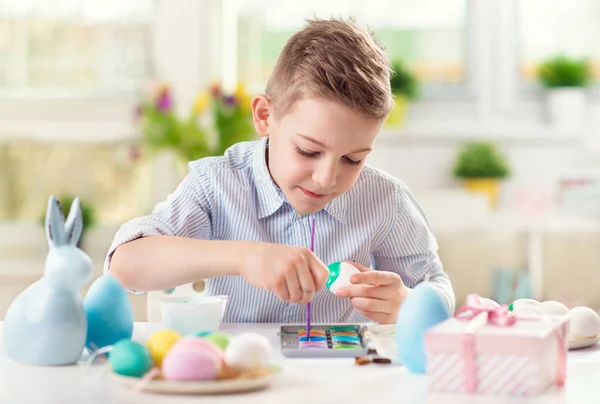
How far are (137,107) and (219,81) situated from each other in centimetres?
31

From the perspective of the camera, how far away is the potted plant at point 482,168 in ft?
10.2

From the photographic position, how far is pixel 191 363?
2.83 feet

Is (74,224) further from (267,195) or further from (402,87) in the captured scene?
(402,87)

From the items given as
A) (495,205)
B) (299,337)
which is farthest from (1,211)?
(299,337)

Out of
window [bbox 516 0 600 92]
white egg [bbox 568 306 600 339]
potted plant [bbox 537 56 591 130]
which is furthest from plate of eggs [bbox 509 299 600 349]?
window [bbox 516 0 600 92]

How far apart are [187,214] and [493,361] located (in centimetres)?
74

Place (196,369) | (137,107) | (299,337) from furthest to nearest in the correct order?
(137,107)
(299,337)
(196,369)

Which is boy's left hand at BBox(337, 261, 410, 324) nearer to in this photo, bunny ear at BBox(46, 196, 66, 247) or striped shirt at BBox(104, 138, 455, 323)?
striped shirt at BBox(104, 138, 455, 323)

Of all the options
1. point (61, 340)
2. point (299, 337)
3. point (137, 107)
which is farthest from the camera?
point (137, 107)

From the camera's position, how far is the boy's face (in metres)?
1.27

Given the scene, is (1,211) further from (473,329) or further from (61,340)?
(473,329)

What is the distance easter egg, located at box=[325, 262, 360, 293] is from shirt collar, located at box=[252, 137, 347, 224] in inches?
14.0

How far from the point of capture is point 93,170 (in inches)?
128

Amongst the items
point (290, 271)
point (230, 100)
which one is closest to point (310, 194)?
point (290, 271)
